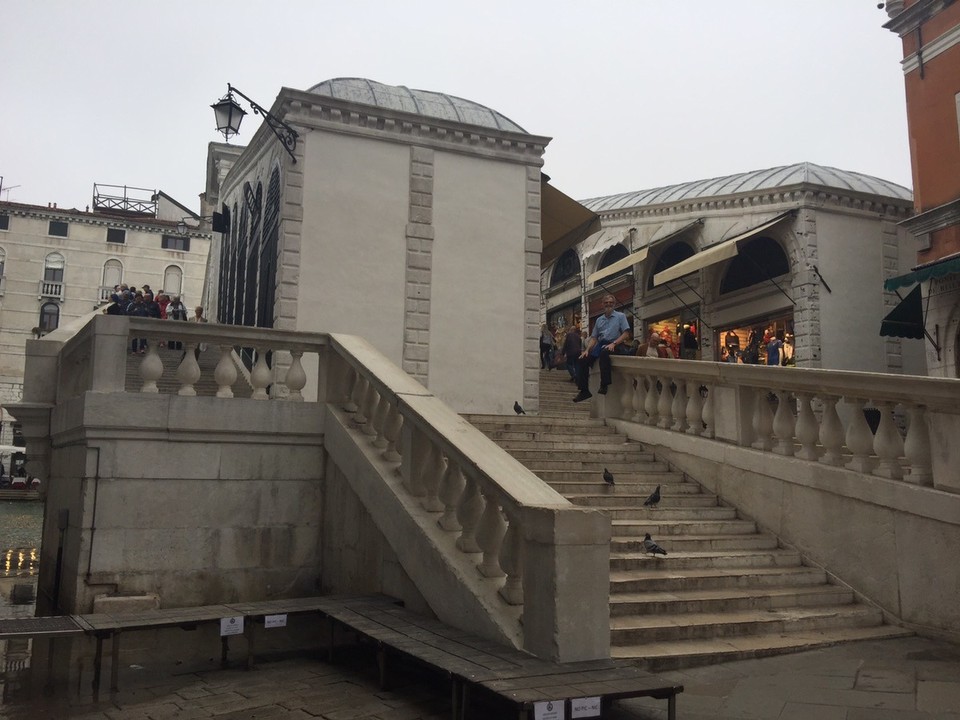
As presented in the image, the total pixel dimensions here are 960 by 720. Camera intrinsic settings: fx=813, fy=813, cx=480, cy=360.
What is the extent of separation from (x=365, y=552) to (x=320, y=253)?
7.14 m

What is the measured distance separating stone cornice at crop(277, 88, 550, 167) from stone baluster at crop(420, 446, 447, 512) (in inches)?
334

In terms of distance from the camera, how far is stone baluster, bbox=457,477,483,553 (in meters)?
5.42

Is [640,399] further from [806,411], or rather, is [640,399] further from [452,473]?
[452,473]

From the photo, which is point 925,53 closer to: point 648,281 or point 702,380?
point 648,281

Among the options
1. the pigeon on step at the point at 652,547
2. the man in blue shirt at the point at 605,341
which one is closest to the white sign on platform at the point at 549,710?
the pigeon on step at the point at 652,547

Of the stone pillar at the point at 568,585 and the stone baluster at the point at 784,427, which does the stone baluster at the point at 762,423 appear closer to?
the stone baluster at the point at 784,427

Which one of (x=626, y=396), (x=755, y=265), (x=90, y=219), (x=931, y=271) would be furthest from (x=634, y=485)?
(x=90, y=219)

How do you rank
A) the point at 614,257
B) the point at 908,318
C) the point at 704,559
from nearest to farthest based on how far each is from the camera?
the point at 704,559
the point at 908,318
the point at 614,257

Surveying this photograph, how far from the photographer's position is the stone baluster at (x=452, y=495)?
5.73m

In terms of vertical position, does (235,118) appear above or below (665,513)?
above

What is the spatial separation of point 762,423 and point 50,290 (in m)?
53.8

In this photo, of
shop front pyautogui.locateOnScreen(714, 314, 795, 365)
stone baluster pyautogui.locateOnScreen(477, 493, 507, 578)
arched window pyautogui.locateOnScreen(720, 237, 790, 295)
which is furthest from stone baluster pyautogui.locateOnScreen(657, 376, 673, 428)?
arched window pyautogui.locateOnScreen(720, 237, 790, 295)

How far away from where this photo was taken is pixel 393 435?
6.77m

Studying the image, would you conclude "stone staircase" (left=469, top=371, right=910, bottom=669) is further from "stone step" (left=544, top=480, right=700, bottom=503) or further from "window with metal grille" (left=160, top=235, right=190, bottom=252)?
"window with metal grille" (left=160, top=235, right=190, bottom=252)
